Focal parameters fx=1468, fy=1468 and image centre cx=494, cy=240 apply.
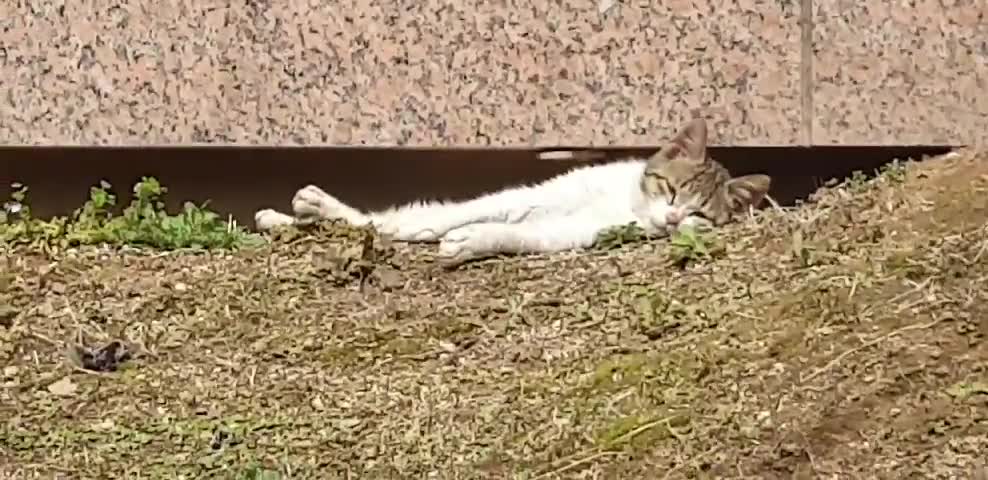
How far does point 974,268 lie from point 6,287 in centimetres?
206

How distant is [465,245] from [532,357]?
746 millimetres

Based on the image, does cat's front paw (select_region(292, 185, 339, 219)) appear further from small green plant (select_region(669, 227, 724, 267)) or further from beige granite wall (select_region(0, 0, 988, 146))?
small green plant (select_region(669, 227, 724, 267))

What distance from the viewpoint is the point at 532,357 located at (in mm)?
2865

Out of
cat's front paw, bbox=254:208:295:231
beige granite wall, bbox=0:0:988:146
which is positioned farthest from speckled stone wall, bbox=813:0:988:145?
cat's front paw, bbox=254:208:295:231

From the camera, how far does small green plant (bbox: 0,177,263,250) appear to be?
3.72 m

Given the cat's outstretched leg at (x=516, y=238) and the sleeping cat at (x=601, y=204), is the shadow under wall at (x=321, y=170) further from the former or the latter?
the cat's outstretched leg at (x=516, y=238)

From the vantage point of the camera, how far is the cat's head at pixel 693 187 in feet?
12.9

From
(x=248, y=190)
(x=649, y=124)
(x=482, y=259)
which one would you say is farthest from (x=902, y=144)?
(x=248, y=190)

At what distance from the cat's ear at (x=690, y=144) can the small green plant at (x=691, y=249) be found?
556 millimetres

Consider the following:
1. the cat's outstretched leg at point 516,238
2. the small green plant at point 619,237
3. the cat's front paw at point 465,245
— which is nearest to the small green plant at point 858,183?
the small green plant at point 619,237

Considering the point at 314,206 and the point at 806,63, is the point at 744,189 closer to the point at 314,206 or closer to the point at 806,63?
the point at 806,63

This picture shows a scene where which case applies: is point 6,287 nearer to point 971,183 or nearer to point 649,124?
point 649,124

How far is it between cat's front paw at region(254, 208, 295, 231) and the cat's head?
3.21 ft

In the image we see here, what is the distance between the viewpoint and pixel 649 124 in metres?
4.27
